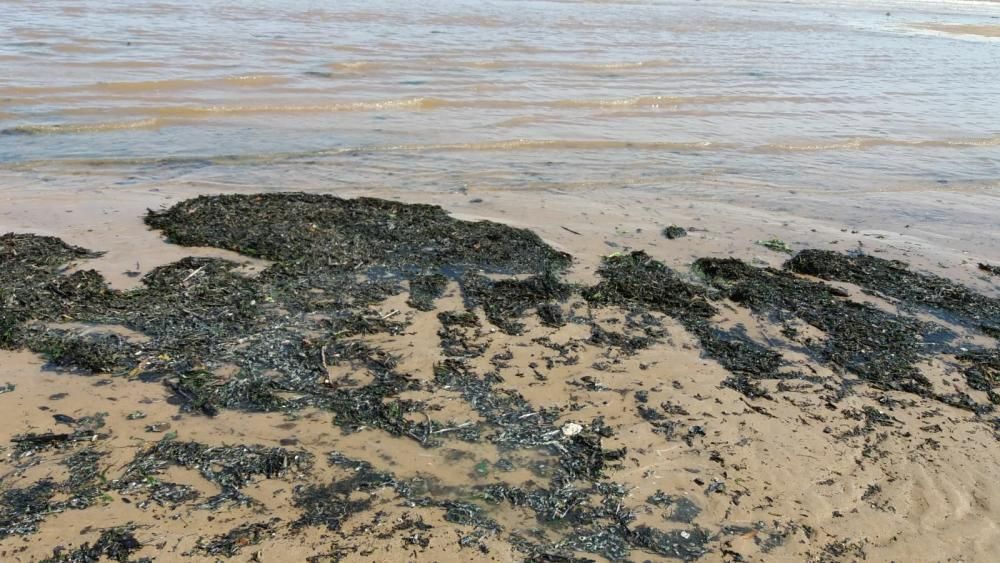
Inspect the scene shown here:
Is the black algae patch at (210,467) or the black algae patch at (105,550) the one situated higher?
the black algae patch at (210,467)

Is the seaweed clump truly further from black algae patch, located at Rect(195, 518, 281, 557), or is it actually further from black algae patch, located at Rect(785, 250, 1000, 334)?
black algae patch, located at Rect(195, 518, 281, 557)

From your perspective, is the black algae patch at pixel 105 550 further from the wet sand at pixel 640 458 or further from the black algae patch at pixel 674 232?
the black algae patch at pixel 674 232

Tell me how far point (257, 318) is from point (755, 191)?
607cm

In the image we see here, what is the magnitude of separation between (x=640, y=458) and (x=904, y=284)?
11.3 feet

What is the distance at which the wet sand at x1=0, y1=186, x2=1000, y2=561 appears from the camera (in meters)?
3.18

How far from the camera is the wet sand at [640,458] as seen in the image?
318 cm

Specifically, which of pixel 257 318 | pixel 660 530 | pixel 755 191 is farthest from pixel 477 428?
pixel 755 191

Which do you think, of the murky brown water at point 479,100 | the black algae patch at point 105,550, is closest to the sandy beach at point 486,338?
the black algae patch at point 105,550

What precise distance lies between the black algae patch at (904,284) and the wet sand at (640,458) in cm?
46

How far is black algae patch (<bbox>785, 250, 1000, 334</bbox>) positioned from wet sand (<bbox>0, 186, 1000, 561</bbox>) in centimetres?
46

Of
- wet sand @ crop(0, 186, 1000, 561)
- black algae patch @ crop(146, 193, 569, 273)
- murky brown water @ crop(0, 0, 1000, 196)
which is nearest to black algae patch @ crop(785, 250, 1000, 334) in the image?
wet sand @ crop(0, 186, 1000, 561)

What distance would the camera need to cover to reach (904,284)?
5992mm

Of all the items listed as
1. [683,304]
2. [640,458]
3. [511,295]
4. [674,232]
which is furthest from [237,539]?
[674,232]

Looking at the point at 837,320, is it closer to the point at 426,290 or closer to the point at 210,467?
the point at 426,290
